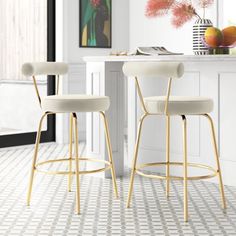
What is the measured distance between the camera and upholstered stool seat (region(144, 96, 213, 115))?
3121 millimetres

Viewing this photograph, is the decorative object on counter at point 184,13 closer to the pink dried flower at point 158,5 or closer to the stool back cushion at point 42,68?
the pink dried flower at point 158,5

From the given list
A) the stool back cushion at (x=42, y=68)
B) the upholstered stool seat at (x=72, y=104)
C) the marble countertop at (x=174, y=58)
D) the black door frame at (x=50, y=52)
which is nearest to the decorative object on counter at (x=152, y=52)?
the marble countertop at (x=174, y=58)

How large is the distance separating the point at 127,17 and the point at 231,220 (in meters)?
4.35

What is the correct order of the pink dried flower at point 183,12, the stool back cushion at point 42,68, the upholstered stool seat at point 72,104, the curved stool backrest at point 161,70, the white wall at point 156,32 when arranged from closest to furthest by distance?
the curved stool backrest at point 161,70 → the upholstered stool seat at point 72,104 → the stool back cushion at point 42,68 → the pink dried flower at point 183,12 → the white wall at point 156,32

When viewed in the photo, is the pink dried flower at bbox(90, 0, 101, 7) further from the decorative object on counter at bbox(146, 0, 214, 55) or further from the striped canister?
the striped canister

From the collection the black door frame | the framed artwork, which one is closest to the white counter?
the black door frame

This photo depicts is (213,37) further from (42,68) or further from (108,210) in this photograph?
(108,210)

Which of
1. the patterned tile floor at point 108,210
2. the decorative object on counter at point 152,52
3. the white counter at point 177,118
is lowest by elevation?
the patterned tile floor at point 108,210

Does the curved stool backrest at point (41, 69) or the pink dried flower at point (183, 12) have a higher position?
the pink dried flower at point (183, 12)

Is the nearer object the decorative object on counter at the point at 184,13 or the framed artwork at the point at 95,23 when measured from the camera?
the decorative object on counter at the point at 184,13

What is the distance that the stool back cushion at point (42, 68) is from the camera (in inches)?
136

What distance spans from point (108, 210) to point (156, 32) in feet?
12.9

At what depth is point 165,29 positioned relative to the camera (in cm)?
680

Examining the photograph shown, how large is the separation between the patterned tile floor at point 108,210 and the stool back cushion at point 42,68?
80 centimetres
